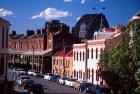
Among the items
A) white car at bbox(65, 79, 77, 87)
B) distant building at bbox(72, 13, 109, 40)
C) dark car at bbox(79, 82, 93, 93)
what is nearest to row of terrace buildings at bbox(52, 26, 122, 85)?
white car at bbox(65, 79, 77, 87)

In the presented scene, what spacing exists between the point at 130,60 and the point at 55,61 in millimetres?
59111

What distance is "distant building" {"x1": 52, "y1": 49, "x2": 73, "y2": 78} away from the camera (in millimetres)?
88750

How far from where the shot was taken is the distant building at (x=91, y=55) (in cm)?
6759

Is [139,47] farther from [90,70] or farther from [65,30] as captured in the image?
[65,30]

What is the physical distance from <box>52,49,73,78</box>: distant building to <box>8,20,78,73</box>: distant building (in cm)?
469

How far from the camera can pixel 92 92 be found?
5494 cm

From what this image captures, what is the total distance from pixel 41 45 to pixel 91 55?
43.3 m

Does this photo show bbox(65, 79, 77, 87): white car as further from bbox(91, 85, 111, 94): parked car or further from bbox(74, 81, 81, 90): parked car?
bbox(91, 85, 111, 94): parked car

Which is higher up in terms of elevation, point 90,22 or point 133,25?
point 90,22

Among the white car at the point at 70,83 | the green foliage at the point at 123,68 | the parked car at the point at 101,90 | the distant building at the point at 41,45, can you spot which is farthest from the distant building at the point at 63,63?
the green foliage at the point at 123,68

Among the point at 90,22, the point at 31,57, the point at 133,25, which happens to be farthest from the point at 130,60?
the point at 90,22

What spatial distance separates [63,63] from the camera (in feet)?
303

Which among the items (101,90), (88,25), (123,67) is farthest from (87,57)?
(88,25)

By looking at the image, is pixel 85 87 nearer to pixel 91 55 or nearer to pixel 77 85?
pixel 77 85
